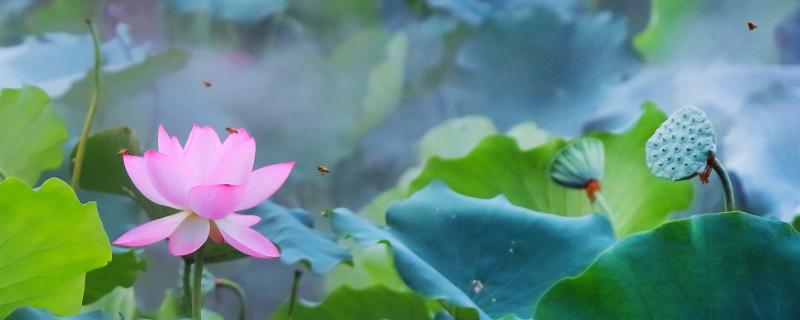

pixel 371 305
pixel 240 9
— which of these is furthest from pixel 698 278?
pixel 240 9

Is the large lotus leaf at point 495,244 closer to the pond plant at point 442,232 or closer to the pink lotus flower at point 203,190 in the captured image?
the pond plant at point 442,232

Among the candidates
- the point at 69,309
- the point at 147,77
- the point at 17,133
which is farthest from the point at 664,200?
the point at 147,77

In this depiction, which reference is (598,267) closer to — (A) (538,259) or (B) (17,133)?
(A) (538,259)

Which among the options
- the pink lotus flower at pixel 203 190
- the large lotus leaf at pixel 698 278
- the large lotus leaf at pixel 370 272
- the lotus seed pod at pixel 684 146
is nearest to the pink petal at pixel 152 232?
the pink lotus flower at pixel 203 190

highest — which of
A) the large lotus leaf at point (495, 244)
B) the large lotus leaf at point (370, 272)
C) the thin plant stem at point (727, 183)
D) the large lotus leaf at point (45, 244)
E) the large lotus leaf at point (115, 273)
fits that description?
the thin plant stem at point (727, 183)

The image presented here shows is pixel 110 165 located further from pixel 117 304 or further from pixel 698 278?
pixel 698 278

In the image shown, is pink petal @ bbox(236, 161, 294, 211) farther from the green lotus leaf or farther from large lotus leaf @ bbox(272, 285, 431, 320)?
the green lotus leaf
